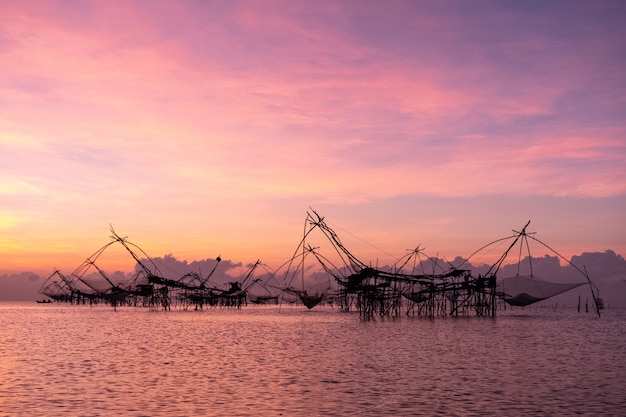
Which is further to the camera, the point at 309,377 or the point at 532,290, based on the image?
the point at 532,290

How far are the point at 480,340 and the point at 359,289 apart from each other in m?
24.9

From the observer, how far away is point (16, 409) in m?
16.2

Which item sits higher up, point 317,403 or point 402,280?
point 402,280

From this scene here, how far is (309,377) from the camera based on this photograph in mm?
22562

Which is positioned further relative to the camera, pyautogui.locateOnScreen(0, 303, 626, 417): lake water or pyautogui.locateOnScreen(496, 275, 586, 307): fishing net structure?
pyautogui.locateOnScreen(496, 275, 586, 307): fishing net structure

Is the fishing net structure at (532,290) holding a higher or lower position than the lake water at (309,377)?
higher

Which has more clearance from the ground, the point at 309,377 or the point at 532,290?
the point at 532,290

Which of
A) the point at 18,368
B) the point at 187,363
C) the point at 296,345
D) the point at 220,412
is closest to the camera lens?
the point at 220,412

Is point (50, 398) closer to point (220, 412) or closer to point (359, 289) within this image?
point (220, 412)

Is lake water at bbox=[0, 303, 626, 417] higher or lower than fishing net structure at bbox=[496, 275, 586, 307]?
lower

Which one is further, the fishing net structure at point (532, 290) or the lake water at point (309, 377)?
the fishing net structure at point (532, 290)

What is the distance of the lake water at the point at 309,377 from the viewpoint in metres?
16.9

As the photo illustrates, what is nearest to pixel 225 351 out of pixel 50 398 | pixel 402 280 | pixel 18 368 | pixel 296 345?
pixel 296 345

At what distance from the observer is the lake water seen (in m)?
16.9
